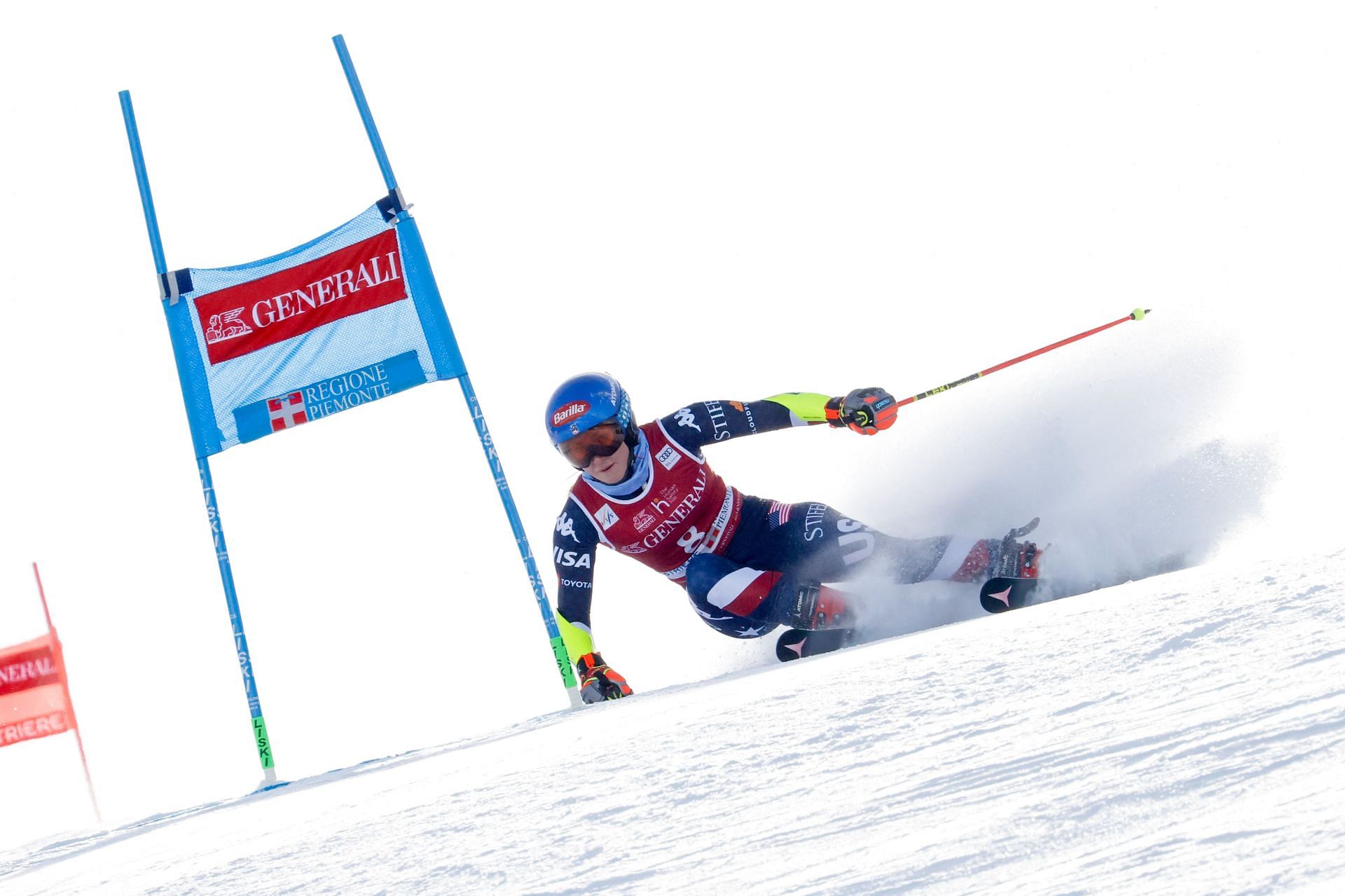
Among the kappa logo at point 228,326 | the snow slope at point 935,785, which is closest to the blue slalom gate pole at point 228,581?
the kappa logo at point 228,326

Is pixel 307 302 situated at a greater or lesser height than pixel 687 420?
greater

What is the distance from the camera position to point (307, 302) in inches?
228

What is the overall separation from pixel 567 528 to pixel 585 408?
66 cm

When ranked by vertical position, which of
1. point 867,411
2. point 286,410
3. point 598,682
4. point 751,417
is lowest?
point 598,682

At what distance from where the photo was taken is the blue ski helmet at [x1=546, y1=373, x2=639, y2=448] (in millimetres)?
4625

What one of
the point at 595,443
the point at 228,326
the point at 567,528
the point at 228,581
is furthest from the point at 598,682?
the point at 228,326

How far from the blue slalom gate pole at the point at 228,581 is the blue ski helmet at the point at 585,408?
1839 millimetres

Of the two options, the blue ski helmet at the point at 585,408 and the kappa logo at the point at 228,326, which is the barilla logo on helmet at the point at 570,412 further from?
the kappa logo at the point at 228,326

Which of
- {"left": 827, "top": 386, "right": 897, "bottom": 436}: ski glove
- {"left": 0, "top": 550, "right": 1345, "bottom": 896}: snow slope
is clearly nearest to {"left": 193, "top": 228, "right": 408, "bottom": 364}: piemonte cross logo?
{"left": 827, "top": 386, "right": 897, "bottom": 436}: ski glove

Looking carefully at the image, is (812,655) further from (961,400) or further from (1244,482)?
(961,400)

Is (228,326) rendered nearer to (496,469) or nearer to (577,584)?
(496,469)

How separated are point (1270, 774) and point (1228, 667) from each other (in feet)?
2.00

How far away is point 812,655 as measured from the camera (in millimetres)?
4656

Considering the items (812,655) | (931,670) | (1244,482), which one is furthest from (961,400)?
(931,670)
